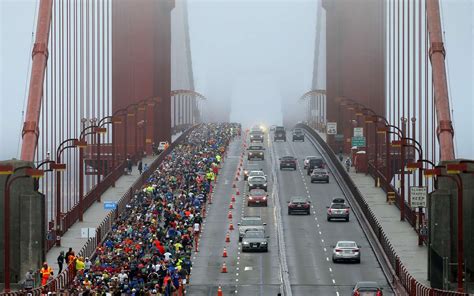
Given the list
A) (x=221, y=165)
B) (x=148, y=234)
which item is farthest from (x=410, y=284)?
(x=221, y=165)

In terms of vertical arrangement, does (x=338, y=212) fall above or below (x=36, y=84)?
below

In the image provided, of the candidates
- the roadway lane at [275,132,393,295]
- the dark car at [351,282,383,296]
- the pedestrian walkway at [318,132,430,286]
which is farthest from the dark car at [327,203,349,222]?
the dark car at [351,282,383,296]

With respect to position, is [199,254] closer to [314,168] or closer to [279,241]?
[279,241]

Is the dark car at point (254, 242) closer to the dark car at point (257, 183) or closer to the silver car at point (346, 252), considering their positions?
the silver car at point (346, 252)

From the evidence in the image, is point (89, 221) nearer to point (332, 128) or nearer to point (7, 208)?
point (7, 208)

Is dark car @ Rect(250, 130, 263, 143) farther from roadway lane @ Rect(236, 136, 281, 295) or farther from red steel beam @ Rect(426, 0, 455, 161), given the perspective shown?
red steel beam @ Rect(426, 0, 455, 161)

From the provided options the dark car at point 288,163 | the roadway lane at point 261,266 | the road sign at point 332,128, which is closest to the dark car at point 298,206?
the roadway lane at point 261,266

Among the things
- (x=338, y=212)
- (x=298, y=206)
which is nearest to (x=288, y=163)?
(x=298, y=206)
